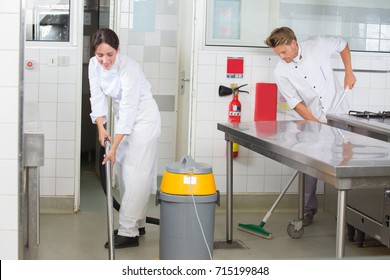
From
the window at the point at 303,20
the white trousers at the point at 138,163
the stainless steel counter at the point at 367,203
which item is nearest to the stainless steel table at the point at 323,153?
A: the stainless steel counter at the point at 367,203

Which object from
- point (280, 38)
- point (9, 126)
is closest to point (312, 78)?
point (280, 38)

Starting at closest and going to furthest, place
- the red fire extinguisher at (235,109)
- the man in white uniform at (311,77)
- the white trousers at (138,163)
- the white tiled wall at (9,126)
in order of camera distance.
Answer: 1. the white tiled wall at (9,126)
2. the white trousers at (138,163)
3. the man in white uniform at (311,77)
4. the red fire extinguisher at (235,109)

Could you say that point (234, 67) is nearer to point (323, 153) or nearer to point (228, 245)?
point (228, 245)

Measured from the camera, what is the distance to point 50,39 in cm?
520

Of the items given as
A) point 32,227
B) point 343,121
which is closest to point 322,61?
point 343,121

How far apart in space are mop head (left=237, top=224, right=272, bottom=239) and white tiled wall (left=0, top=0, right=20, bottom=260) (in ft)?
7.83

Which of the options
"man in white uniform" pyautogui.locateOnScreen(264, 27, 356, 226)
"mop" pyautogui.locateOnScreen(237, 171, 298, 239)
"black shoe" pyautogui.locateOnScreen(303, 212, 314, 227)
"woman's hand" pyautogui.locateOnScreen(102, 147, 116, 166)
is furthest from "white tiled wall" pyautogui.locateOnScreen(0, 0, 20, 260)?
"black shoe" pyautogui.locateOnScreen(303, 212, 314, 227)

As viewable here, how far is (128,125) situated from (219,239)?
3.66 feet

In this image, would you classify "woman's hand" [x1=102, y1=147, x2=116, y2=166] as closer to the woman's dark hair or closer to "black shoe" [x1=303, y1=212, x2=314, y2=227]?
the woman's dark hair

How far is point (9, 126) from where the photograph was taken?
2.64 meters

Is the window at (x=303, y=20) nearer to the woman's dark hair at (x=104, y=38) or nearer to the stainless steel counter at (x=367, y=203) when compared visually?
the stainless steel counter at (x=367, y=203)

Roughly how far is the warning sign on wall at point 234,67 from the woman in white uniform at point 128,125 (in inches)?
48.3

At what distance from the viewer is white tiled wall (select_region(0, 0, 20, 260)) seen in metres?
2.56

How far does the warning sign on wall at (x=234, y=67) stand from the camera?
5402mm
